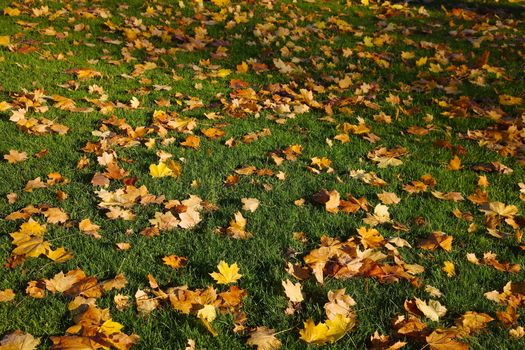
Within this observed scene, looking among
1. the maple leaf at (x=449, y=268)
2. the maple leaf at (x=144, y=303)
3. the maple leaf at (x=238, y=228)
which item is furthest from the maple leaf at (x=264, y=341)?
the maple leaf at (x=449, y=268)

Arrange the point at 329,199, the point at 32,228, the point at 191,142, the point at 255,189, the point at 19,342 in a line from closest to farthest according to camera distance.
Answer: the point at 19,342
the point at 32,228
the point at 329,199
the point at 255,189
the point at 191,142

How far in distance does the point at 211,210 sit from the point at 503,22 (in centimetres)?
666

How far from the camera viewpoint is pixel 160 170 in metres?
3.63

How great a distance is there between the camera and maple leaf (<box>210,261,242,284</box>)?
2.60 meters

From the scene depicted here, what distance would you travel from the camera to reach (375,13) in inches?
321

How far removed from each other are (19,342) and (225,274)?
3.19ft

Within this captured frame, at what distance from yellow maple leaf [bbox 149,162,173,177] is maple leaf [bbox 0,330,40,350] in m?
1.55

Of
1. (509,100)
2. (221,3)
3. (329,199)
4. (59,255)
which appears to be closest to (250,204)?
(329,199)

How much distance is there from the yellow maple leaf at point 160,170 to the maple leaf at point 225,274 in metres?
1.19

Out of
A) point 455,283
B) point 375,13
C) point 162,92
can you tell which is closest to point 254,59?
point 162,92

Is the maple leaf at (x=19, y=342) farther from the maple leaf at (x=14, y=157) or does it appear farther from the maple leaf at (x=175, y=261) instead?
the maple leaf at (x=14, y=157)

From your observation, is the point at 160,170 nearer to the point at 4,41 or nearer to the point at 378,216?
the point at 378,216

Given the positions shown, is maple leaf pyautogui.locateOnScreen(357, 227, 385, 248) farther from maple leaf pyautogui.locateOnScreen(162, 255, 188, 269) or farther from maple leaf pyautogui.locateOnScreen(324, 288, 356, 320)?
maple leaf pyautogui.locateOnScreen(162, 255, 188, 269)

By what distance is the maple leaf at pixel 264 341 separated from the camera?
2238 millimetres
